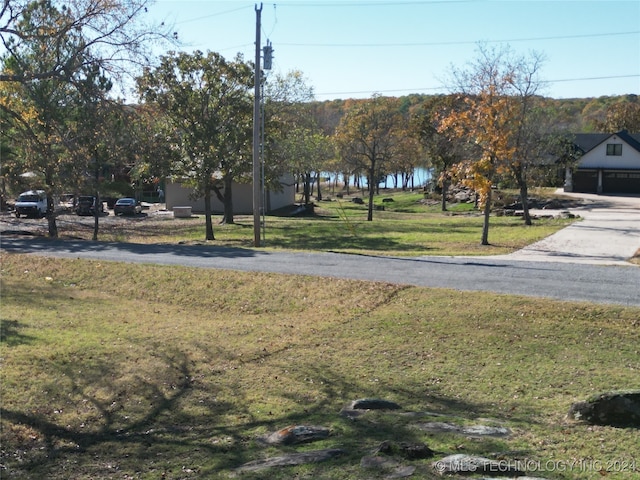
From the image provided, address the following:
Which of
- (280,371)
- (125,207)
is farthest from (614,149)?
(280,371)

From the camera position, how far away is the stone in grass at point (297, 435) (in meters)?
7.71

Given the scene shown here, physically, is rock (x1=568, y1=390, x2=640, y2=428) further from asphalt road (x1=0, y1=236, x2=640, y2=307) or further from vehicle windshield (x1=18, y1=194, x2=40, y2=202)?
vehicle windshield (x1=18, y1=194, x2=40, y2=202)

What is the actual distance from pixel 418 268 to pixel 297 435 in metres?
11.8

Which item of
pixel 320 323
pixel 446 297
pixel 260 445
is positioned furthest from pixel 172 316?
pixel 260 445

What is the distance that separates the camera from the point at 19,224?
128 feet

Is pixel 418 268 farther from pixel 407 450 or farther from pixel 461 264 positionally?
pixel 407 450

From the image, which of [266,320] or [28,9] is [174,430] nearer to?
[266,320]

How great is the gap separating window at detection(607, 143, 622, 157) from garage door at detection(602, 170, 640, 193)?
5.50ft

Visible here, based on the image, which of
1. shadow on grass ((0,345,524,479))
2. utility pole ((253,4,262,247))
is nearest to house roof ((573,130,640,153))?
utility pole ((253,4,262,247))

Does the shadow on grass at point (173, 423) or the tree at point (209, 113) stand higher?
the tree at point (209, 113)

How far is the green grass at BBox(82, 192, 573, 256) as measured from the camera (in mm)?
27031

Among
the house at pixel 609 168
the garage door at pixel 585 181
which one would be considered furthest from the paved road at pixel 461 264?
the garage door at pixel 585 181

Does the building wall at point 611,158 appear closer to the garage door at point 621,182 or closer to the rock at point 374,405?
the garage door at point 621,182

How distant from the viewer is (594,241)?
27734 millimetres
